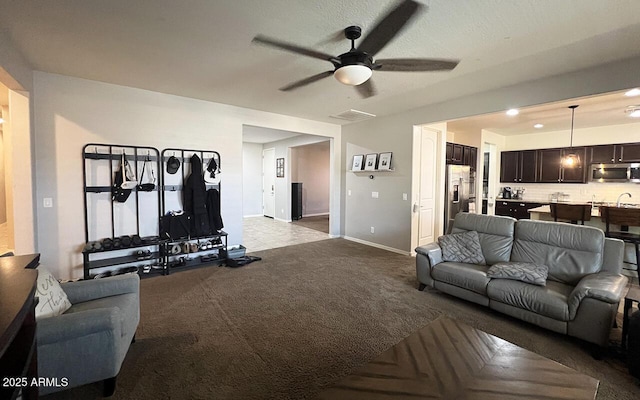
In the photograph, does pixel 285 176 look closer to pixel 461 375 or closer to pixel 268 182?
pixel 268 182

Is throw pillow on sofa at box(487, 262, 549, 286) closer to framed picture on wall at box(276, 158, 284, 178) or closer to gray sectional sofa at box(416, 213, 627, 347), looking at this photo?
gray sectional sofa at box(416, 213, 627, 347)

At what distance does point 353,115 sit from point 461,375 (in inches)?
186

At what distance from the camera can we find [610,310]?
7.27 feet

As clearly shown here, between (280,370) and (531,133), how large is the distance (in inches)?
333

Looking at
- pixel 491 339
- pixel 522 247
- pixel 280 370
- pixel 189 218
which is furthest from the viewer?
pixel 189 218

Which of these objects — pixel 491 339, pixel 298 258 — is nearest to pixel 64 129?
pixel 298 258

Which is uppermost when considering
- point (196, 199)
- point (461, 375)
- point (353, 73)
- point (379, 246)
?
point (353, 73)

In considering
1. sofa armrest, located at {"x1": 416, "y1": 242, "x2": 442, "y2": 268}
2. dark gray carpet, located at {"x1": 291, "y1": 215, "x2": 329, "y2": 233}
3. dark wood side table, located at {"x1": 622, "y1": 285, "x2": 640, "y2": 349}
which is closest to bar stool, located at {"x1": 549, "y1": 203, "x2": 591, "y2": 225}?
dark wood side table, located at {"x1": 622, "y1": 285, "x2": 640, "y2": 349}

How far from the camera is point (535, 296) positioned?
8.54 ft

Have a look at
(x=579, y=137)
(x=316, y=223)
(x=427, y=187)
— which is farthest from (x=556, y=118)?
(x=316, y=223)

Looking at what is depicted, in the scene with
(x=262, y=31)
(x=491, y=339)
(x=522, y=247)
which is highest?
(x=262, y=31)

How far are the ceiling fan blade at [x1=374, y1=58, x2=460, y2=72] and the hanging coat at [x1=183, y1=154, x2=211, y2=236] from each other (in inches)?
131

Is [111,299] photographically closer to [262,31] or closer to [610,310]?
[262,31]

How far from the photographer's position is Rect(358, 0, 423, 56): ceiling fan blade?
1.78m
